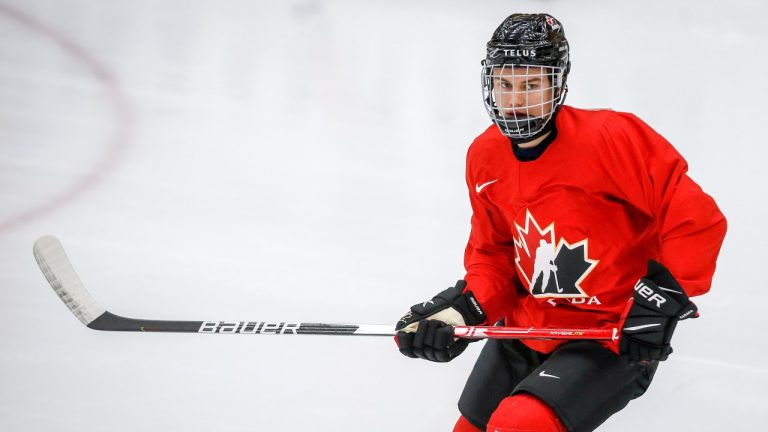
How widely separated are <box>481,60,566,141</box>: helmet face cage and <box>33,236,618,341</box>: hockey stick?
530 millimetres

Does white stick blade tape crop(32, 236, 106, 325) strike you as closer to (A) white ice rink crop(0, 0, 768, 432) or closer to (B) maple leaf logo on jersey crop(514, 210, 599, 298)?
(A) white ice rink crop(0, 0, 768, 432)

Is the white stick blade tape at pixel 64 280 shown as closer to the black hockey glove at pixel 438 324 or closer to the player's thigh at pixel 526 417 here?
the black hockey glove at pixel 438 324

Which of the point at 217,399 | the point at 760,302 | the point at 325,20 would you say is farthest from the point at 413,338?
the point at 325,20

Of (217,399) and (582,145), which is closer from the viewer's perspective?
(582,145)

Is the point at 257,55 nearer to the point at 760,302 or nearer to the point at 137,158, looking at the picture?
the point at 137,158

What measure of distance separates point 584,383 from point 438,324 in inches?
16.9

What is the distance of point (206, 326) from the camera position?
3211 millimetres

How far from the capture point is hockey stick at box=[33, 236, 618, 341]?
9.28ft

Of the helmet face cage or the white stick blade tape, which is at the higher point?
the helmet face cage

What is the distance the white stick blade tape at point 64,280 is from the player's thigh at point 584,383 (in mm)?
1482

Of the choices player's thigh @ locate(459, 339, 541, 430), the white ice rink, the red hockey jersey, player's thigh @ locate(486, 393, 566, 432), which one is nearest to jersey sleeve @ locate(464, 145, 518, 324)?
the red hockey jersey

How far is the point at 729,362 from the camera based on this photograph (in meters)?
3.75

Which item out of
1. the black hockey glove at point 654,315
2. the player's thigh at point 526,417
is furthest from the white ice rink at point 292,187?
the black hockey glove at point 654,315

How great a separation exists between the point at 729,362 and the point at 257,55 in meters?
3.02
